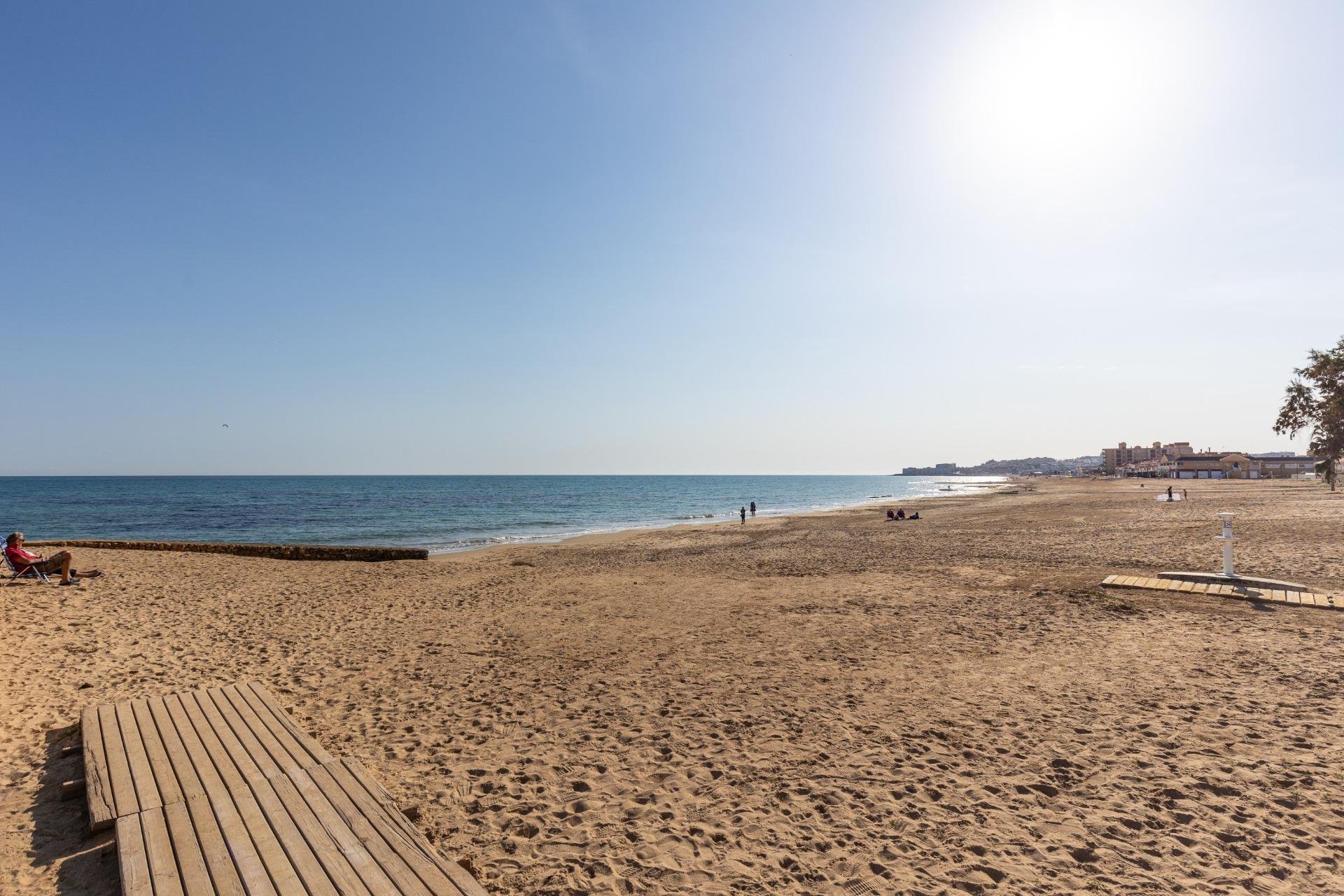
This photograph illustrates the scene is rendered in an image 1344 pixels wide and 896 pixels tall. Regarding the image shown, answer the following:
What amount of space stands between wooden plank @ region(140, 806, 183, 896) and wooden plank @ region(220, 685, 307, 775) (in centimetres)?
84

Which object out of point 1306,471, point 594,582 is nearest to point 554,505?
point 594,582

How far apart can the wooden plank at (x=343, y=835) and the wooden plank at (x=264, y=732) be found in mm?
248

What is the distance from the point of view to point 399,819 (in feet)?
14.1

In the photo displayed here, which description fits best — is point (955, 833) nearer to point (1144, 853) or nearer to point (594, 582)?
point (1144, 853)

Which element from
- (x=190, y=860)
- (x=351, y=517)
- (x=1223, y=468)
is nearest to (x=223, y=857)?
(x=190, y=860)

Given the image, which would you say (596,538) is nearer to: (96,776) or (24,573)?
(24,573)

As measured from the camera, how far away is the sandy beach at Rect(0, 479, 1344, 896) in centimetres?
425

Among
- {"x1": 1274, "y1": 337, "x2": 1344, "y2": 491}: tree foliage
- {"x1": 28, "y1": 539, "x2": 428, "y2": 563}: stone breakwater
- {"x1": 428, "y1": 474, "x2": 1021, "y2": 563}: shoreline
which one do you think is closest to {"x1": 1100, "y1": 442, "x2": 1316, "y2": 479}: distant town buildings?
{"x1": 1274, "y1": 337, "x2": 1344, "y2": 491}: tree foliage

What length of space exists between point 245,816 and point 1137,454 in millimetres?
233685

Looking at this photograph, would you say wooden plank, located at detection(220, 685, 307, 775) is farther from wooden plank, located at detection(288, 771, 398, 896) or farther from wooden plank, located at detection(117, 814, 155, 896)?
wooden plank, located at detection(117, 814, 155, 896)

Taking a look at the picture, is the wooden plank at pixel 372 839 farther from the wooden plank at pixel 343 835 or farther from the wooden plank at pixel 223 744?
the wooden plank at pixel 223 744

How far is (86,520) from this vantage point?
50562mm

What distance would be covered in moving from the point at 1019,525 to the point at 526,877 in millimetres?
33043

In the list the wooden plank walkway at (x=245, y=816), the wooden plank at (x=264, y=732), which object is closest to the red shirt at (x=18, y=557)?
the wooden plank at (x=264, y=732)
